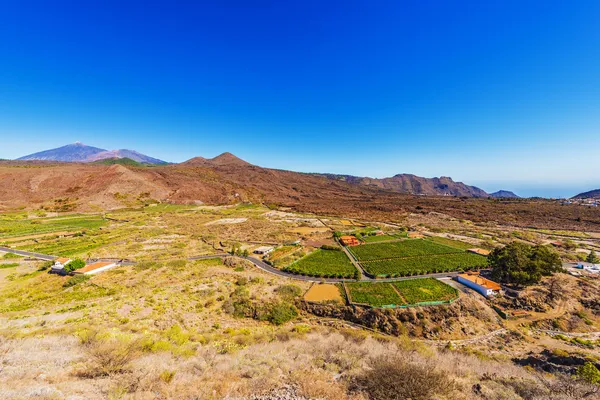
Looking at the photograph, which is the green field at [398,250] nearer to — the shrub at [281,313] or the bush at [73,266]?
the shrub at [281,313]

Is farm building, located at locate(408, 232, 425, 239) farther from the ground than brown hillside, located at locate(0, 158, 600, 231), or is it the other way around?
brown hillside, located at locate(0, 158, 600, 231)

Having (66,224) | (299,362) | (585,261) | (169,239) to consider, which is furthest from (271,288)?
(66,224)

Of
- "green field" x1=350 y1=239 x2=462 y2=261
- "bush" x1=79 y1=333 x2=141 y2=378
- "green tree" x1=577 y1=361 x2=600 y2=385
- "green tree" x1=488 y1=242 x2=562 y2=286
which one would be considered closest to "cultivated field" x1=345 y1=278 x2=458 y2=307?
"green tree" x1=488 y1=242 x2=562 y2=286

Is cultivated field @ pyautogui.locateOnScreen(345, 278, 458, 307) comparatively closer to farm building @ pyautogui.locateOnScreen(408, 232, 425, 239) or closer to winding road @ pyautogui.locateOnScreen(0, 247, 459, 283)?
winding road @ pyautogui.locateOnScreen(0, 247, 459, 283)

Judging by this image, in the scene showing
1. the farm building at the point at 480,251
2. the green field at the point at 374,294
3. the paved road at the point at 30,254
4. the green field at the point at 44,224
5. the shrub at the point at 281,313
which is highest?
the green field at the point at 44,224

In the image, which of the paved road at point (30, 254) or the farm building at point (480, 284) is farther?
the paved road at point (30, 254)

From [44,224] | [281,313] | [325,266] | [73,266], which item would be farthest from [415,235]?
[44,224]

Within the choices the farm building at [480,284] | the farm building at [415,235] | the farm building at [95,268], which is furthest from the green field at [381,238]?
the farm building at [95,268]
